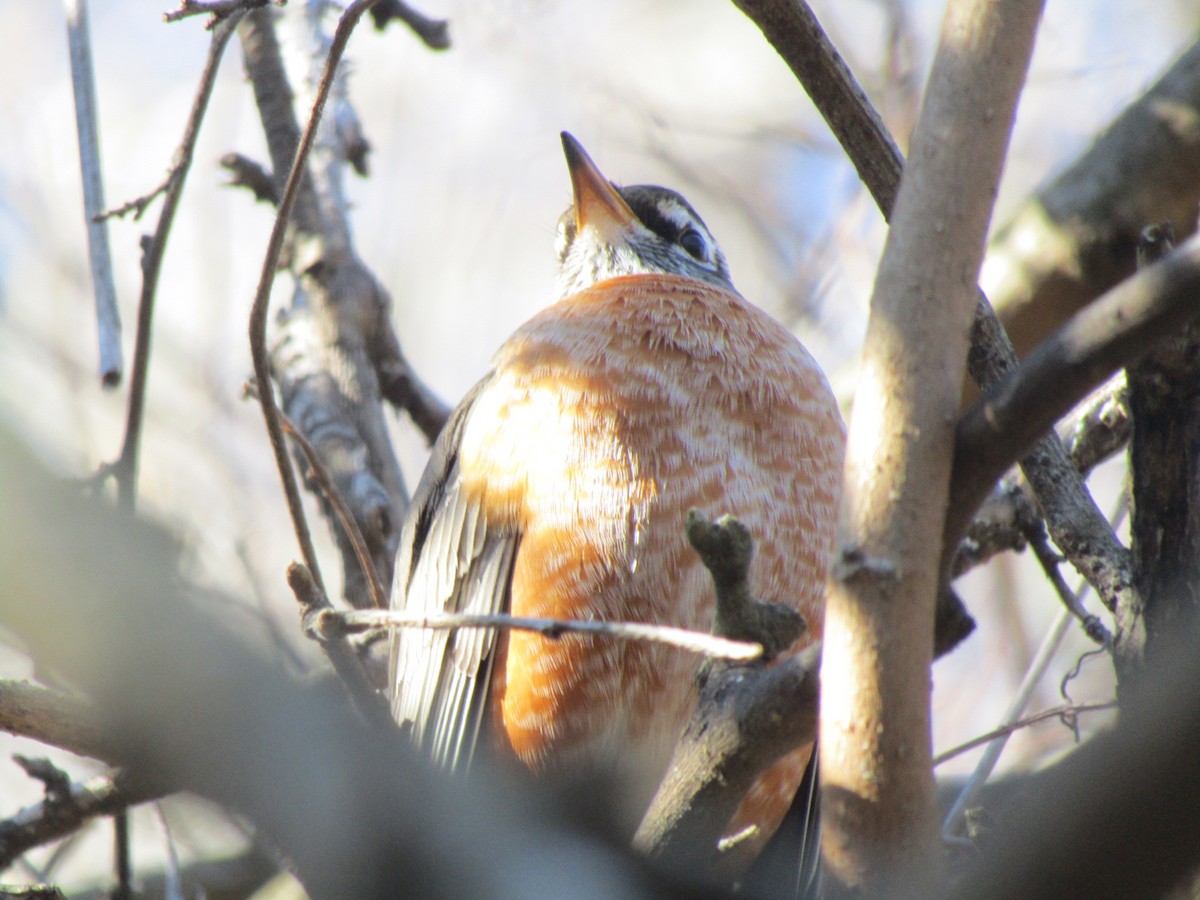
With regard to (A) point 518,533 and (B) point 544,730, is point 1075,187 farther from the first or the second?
(B) point 544,730

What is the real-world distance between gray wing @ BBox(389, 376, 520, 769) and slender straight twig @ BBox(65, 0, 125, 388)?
114 centimetres

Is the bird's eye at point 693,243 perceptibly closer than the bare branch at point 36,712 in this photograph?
No

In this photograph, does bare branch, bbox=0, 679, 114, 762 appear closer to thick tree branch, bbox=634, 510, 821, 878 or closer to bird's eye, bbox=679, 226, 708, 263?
thick tree branch, bbox=634, 510, 821, 878

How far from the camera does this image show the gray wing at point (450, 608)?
3531mm

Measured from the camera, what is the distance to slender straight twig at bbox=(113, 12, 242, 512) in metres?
3.51

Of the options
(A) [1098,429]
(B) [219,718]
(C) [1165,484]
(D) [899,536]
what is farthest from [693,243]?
(B) [219,718]

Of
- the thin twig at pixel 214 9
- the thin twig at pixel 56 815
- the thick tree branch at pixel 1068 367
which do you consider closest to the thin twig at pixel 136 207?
the thin twig at pixel 214 9

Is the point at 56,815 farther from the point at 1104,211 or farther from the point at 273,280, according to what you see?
the point at 1104,211

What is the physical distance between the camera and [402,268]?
820 cm

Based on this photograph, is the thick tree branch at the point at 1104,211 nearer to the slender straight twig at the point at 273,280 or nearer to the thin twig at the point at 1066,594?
the thin twig at the point at 1066,594

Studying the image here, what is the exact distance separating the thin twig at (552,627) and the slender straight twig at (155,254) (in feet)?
4.48

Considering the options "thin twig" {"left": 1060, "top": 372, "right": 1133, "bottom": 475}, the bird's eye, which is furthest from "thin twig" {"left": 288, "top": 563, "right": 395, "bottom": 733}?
the bird's eye

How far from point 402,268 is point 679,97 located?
3606 mm

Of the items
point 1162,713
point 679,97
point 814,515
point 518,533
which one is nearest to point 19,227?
point 518,533
